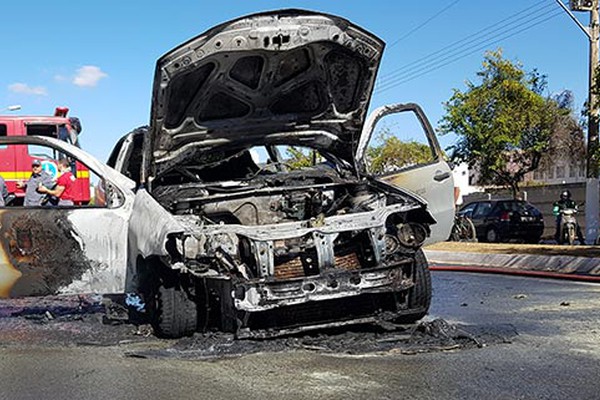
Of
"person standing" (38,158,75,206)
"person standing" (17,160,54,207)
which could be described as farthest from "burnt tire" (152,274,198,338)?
"person standing" (17,160,54,207)

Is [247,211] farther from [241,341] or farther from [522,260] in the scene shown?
[522,260]

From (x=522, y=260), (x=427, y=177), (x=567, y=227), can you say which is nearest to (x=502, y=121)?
(x=567, y=227)

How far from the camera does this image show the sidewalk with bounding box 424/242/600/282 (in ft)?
36.5

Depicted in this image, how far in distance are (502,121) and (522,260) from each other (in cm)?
1435

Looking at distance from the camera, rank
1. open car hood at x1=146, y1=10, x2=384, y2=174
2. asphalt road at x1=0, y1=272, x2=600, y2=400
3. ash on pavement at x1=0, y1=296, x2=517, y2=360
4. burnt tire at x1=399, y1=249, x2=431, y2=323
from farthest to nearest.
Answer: burnt tire at x1=399, y1=249, x2=431, y2=323 → open car hood at x1=146, y1=10, x2=384, y2=174 → ash on pavement at x1=0, y1=296, x2=517, y2=360 → asphalt road at x1=0, y1=272, x2=600, y2=400

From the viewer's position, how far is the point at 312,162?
827 cm

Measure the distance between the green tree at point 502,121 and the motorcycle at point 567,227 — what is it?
7.77 metres

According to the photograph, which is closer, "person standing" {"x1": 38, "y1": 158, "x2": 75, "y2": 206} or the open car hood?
the open car hood

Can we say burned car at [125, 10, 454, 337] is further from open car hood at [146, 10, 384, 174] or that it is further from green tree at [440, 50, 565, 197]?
green tree at [440, 50, 565, 197]

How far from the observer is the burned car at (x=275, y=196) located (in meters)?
5.39

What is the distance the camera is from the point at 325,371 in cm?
475

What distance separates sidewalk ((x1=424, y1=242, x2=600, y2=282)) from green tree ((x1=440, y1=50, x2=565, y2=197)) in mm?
10109

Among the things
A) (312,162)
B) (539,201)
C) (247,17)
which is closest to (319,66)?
(247,17)

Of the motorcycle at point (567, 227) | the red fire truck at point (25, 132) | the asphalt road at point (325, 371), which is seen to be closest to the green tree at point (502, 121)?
the motorcycle at point (567, 227)
